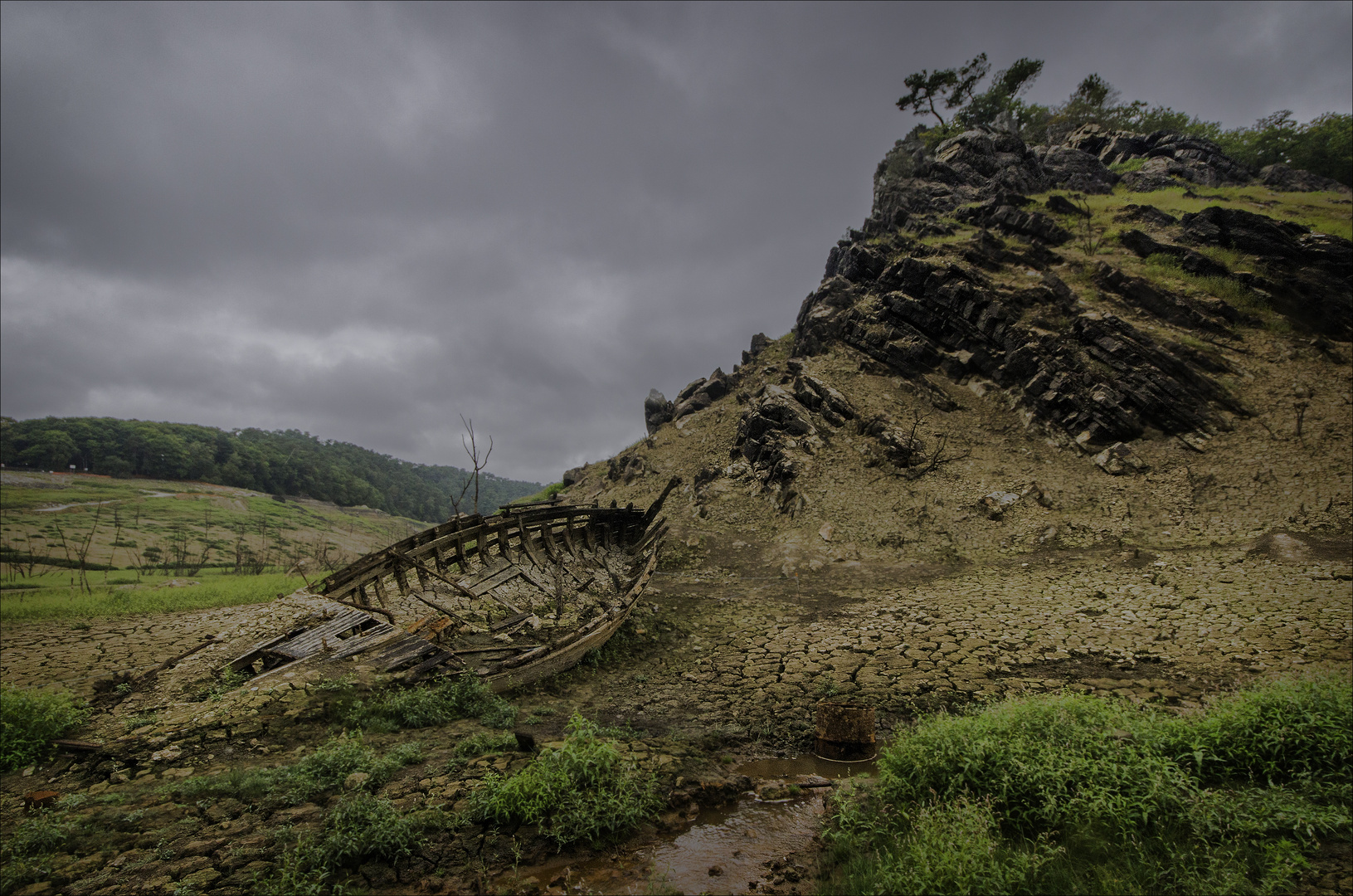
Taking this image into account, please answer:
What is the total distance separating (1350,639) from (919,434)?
617 inches

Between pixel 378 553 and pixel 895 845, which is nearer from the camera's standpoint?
pixel 895 845

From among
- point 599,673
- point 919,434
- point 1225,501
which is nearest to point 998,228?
point 919,434

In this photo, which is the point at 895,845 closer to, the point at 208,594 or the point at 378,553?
the point at 378,553

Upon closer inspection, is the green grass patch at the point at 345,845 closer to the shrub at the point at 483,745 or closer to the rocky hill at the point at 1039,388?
the shrub at the point at 483,745

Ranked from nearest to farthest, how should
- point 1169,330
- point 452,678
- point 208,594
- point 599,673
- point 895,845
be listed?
point 895,845, point 452,678, point 599,673, point 208,594, point 1169,330

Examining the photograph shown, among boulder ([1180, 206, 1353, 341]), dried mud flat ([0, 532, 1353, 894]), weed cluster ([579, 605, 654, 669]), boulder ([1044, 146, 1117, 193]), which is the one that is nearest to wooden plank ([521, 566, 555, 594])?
weed cluster ([579, 605, 654, 669])

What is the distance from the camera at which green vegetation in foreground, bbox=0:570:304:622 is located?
1543 centimetres

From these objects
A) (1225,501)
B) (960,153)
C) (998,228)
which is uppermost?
(960,153)

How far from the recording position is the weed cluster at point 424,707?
23.4 ft

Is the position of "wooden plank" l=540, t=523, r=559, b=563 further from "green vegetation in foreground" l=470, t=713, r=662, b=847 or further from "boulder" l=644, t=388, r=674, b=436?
"boulder" l=644, t=388, r=674, b=436

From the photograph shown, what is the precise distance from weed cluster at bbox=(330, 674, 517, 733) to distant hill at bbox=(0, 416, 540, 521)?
46743 millimetres

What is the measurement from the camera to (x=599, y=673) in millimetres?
10297

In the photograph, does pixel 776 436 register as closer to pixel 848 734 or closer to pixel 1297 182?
pixel 848 734

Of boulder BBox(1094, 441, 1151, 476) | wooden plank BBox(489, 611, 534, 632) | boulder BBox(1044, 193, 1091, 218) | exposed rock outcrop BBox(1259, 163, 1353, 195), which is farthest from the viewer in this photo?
exposed rock outcrop BBox(1259, 163, 1353, 195)
